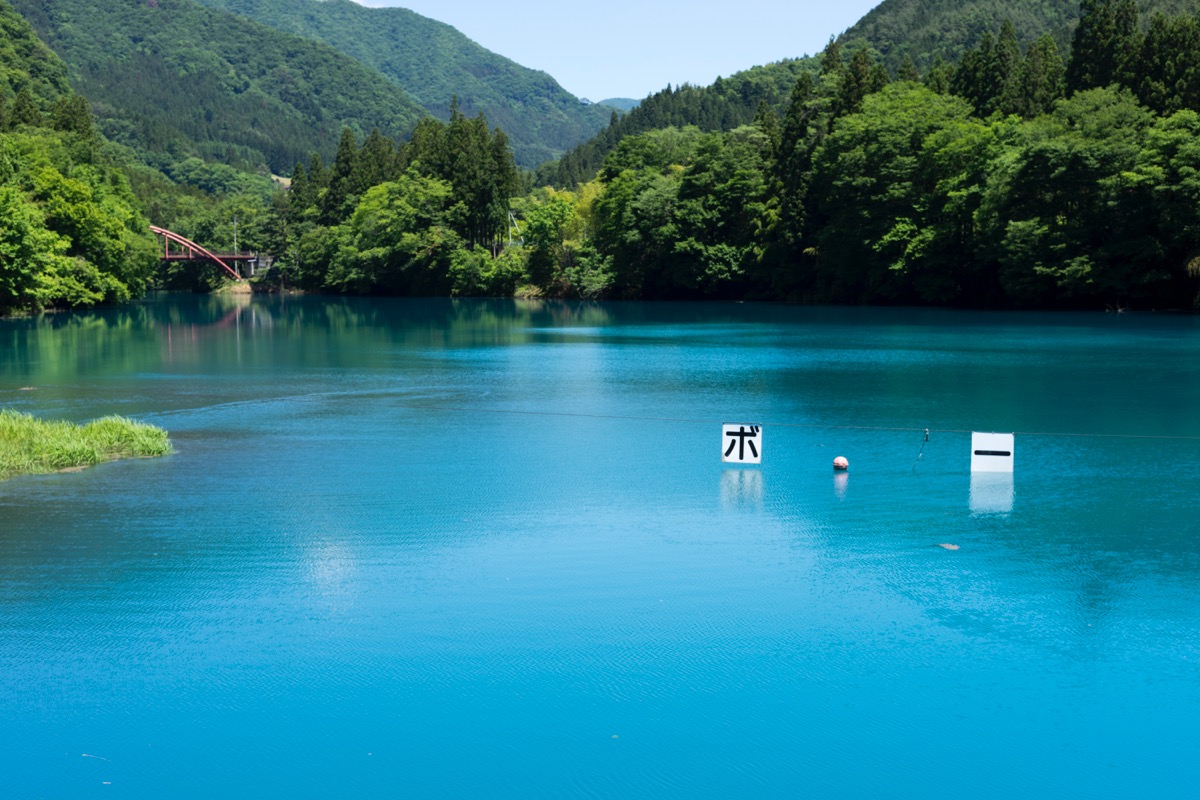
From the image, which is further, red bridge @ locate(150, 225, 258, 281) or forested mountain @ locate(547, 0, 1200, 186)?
forested mountain @ locate(547, 0, 1200, 186)

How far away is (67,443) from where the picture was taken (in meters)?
19.9

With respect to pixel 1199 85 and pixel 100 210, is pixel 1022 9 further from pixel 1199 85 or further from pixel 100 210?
pixel 100 210

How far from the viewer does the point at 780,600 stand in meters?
12.6

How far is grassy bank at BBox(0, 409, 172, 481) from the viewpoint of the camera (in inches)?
757

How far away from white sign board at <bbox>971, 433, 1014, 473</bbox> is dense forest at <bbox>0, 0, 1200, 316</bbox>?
1619 inches

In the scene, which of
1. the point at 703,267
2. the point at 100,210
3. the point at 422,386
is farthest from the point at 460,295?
the point at 422,386

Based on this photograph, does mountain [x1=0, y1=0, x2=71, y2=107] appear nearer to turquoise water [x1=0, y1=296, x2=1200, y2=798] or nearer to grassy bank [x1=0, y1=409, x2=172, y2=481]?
turquoise water [x1=0, y1=296, x2=1200, y2=798]

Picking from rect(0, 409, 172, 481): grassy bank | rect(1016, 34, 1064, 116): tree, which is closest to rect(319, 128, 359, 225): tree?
rect(1016, 34, 1064, 116): tree

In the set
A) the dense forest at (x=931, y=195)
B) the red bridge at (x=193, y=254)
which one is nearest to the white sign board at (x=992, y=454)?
the dense forest at (x=931, y=195)

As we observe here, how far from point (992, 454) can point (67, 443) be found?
14712 millimetres

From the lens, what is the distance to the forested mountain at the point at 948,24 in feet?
505

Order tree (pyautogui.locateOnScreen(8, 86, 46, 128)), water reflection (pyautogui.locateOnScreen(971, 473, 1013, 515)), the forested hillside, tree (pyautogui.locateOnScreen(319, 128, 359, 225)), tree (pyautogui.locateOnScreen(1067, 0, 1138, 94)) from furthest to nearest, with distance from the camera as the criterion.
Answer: tree (pyautogui.locateOnScreen(319, 128, 359, 225)) < tree (pyautogui.locateOnScreen(8, 86, 46, 128)) < tree (pyautogui.locateOnScreen(1067, 0, 1138, 94)) < the forested hillside < water reflection (pyautogui.locateOnScreen(971, 473, 1013, 515))

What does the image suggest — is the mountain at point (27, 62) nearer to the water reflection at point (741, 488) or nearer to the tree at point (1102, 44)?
the tree at point (1102, 44)

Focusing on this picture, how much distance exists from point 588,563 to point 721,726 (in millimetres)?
4583
